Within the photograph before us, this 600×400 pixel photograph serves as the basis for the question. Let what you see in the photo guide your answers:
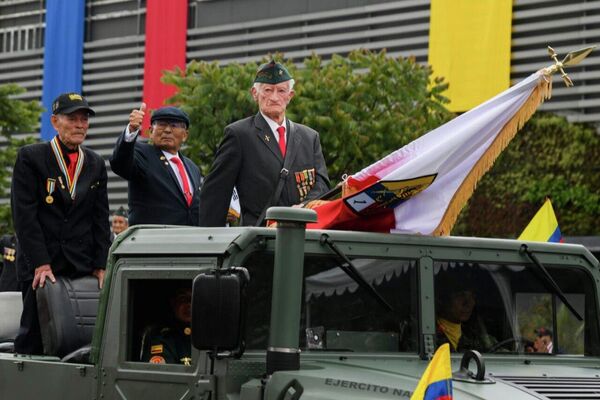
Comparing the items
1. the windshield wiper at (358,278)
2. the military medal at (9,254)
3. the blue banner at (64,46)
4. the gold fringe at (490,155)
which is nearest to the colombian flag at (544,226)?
the gold fringe at (490,155)

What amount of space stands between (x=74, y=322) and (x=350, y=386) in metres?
2.03

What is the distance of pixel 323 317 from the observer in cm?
559

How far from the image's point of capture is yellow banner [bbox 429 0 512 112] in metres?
27.7

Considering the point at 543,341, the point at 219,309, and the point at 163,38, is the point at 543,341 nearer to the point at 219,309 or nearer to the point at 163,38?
the point at 219,309

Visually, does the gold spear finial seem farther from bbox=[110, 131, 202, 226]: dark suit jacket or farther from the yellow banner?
the yellow banner

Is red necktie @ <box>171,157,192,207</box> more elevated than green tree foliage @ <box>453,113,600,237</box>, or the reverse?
green tree foliage @ <box>453,113,600,237</box>

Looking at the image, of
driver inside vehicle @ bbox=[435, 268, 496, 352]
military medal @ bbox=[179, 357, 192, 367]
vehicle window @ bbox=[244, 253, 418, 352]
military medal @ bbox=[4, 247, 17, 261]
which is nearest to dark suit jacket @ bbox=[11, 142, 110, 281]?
military medal @ bbox=[179, 357, 192, 367]

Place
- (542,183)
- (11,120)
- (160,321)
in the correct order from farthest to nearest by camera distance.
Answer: (542,183)
(11,120)
(160,321)

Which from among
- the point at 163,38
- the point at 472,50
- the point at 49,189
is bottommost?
the point at 49,189

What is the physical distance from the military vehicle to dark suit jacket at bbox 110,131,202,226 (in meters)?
1.13

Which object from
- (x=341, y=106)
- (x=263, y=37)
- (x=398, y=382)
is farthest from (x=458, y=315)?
(x=263, y=37)

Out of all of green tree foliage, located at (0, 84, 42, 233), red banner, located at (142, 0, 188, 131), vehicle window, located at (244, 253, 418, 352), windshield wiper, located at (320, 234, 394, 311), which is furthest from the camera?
red banner, located at (142, 0, 188, 131)

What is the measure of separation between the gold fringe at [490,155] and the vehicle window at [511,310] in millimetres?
293

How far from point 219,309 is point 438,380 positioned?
94cm
